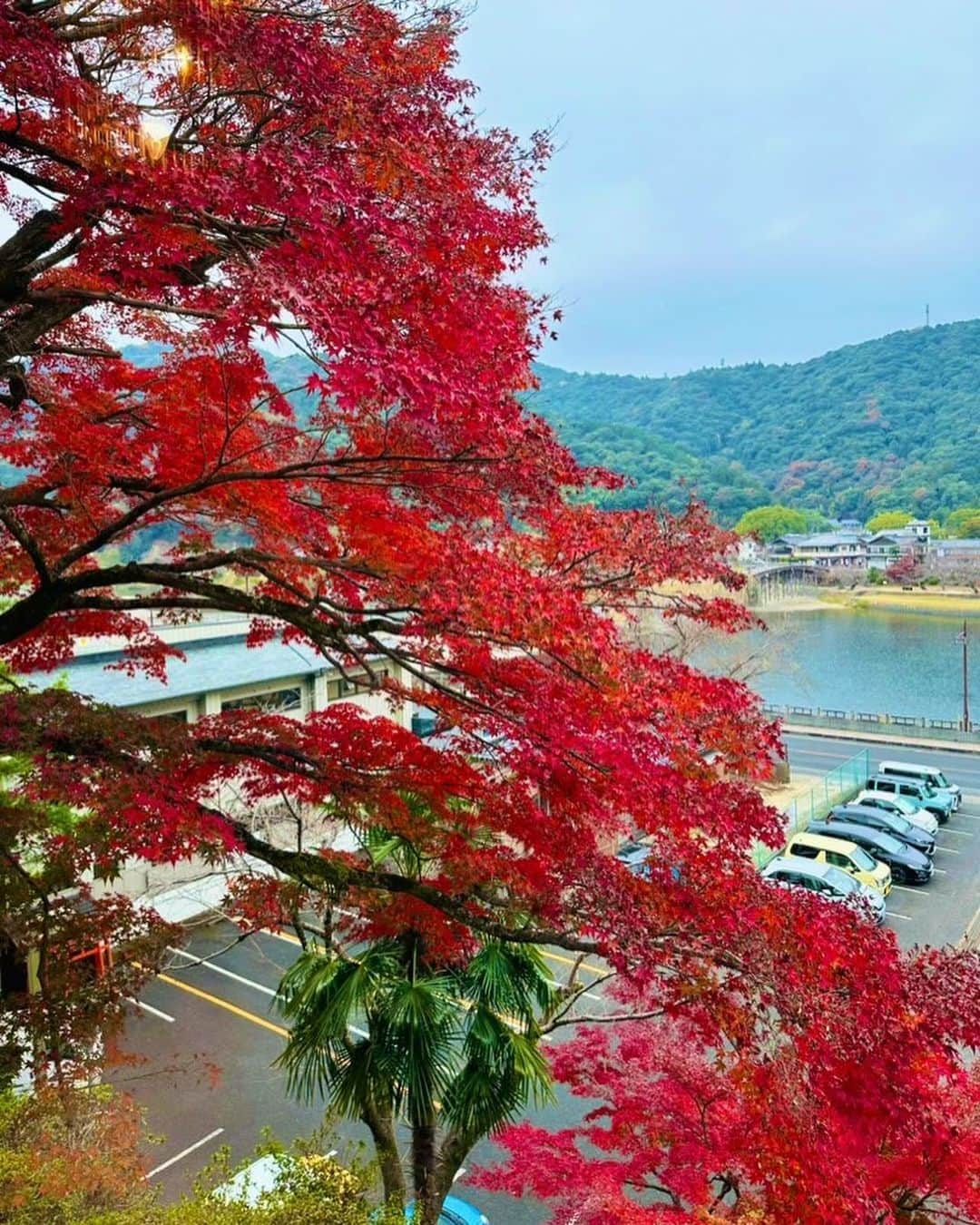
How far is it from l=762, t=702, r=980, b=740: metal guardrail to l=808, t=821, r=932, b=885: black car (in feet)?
28.0

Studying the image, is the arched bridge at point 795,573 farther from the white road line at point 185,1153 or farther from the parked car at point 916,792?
the white road line at point 185,1153

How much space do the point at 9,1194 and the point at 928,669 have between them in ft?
114

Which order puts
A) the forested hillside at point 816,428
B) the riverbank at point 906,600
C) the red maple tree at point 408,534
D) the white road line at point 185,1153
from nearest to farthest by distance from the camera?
the red maple tree at point 408,534
the white road line at point 185,1153
the riverbank at point 906,600
the forested hillside at point 816,428

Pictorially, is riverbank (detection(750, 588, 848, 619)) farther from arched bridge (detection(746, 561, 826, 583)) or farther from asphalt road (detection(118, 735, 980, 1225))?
asphalt road (detection(118, 735, 980, 1225))

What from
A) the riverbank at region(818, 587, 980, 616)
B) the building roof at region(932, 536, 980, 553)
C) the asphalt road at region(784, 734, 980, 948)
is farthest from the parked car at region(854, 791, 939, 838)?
the building roof at region(932, 536, 980, 553)

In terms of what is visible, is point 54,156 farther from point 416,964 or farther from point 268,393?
point 416,964

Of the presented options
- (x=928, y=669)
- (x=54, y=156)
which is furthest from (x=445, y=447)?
(x=928, y=669)

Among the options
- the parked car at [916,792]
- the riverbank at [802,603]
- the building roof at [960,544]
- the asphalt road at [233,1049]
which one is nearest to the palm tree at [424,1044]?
the asphalt road at [233,1049]

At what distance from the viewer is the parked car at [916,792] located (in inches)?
621

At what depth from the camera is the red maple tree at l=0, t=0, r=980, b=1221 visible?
2824 millimetres

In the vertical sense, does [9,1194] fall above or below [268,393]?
below

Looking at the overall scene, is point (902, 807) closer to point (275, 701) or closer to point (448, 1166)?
point (275, 701)

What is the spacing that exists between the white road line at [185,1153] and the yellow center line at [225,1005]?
1.66 m

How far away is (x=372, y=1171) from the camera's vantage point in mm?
4344
